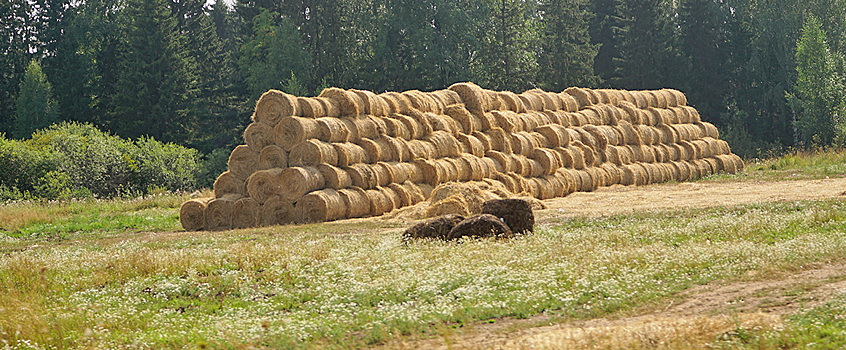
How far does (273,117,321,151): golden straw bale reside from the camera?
23.7 m

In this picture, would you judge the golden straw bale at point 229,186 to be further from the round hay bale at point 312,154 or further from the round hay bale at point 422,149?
the round hay bale at point 422,149

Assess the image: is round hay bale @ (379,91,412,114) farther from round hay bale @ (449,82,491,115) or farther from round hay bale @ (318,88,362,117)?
round hay bale @ (449,82,491,115)

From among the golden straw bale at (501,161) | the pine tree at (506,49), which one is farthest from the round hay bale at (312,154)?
the pine tree at (506,49)

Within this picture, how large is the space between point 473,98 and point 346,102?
5.76 meters

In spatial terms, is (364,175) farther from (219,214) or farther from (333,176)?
(219,214)

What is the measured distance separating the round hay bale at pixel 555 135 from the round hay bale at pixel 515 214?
1427 cm

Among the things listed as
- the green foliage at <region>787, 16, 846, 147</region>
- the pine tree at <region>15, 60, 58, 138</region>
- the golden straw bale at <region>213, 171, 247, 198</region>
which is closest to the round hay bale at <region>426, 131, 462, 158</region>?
the golden straw bale at <region>213, 171, 247, 198</region>

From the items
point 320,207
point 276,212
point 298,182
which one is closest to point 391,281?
point 320,207

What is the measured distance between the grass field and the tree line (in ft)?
128

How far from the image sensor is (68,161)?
3678 cm

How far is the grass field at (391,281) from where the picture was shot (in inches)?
372

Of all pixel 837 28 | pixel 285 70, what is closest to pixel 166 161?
pixel 285 70

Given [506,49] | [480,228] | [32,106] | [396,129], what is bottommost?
[480,228]

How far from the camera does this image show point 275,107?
2431cm
